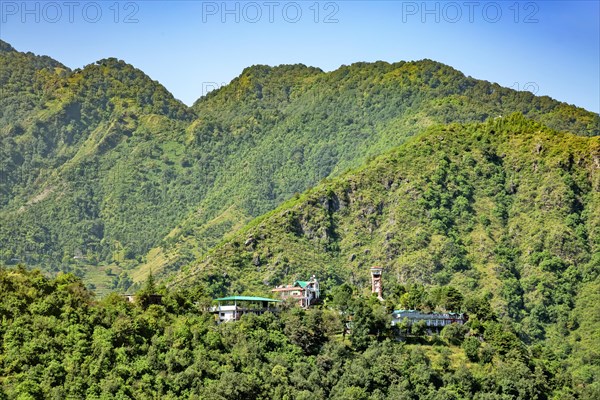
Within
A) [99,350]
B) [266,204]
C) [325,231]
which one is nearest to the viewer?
[99,350]

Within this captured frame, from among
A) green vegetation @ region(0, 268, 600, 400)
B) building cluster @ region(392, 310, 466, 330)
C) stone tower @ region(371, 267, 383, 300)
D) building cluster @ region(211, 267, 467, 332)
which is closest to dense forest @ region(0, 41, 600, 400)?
green vegetation @ region(0, 268, 600, 400)

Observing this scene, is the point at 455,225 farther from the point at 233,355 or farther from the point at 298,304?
the point at 233,355

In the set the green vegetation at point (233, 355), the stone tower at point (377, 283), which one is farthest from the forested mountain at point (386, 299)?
the stone tower at point (377, 283)

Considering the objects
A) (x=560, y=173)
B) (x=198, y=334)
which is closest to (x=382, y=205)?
(x=560, y=173)

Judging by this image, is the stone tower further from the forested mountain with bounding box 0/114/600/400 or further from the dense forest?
the dense forest

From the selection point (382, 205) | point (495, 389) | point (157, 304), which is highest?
point (382, 205)

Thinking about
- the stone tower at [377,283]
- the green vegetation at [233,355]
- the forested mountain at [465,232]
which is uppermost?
the forested mountain at [465,232]

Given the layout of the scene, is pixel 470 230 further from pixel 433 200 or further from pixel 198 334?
pixel 198 334

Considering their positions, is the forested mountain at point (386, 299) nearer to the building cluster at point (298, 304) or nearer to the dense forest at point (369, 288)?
the dense forest at point (369, 288)
